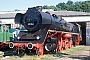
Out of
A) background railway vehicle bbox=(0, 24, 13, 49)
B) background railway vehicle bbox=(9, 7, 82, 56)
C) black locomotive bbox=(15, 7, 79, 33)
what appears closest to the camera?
background railway vehicle bbox=(9, 7, 82, 56)

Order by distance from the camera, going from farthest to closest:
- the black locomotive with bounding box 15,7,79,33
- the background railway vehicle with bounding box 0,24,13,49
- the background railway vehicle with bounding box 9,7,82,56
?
the background railway vehicle with bounding box 0,24,13,49, the black locomotive with bounding box 15,7,79,33, the background railway vehicle with bounding box 9,7,82,56

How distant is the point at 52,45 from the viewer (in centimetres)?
1325

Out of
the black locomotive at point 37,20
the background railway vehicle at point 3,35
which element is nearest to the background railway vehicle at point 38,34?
the black locomotive at point 37,20

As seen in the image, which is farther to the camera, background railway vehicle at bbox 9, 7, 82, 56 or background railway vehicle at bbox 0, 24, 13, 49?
background railway vehicle at bbox 0, 24, 13, 49

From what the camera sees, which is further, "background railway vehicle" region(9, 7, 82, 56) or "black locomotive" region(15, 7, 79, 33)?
"black locomotive" region(15, 7, 79, 33)

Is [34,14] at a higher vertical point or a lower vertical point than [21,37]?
higher

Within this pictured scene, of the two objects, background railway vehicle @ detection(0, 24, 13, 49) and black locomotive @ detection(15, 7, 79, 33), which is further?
background railway vehicle @ detection(0, 24, 13, 49)

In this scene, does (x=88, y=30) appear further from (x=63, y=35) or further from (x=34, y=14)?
(x=34, y=14)

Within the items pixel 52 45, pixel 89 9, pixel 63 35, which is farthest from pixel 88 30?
pixel 89 9

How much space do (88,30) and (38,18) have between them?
50.2 ft

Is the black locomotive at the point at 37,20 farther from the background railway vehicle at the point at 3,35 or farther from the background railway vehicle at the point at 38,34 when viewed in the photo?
the background railway vehicle at the point at 3,35

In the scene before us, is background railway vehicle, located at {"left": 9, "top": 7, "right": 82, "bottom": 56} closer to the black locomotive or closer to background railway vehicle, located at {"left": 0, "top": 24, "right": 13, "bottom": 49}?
the black locomotive

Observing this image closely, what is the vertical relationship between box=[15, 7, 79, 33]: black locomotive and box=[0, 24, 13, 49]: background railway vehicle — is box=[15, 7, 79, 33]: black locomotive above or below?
above

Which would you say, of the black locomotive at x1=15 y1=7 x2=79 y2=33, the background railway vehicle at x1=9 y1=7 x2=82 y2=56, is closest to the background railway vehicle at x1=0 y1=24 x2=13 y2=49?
the background railway vehicle at x1=9 y1=7 x2=82 y2=56
